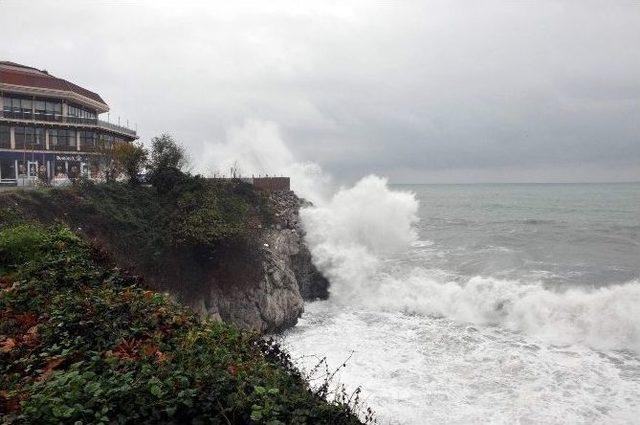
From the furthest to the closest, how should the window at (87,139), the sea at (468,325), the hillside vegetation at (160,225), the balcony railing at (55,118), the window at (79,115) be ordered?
the window at (87,139) → the window at (79,115) → the balcony railing at (55,118) → the hillside vegetation at (160,225) → the sea at (468,325)

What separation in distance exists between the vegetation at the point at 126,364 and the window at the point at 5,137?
33.1 metres

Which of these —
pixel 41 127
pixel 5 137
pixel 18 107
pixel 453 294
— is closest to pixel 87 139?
pixel 41 127

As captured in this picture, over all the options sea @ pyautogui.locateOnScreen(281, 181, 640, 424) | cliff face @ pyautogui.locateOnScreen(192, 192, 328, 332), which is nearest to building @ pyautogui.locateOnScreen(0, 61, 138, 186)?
cliff face @ pyautogui.locateOnScreen(192, 192, 328, 332)

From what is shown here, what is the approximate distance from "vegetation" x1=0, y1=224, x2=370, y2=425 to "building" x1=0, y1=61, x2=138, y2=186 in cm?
2940

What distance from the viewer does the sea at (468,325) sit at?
12.8 meters

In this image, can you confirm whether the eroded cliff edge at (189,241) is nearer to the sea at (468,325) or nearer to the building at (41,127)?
the sea at (468,325)

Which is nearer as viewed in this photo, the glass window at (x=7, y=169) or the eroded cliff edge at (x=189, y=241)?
the eroded cliff edge at (x=189, y=241)

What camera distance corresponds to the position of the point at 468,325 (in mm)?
20141

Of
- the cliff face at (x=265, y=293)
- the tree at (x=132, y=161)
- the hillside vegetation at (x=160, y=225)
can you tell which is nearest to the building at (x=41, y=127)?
the tree at (x=132, y=161)

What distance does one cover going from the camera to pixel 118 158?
83.9ft

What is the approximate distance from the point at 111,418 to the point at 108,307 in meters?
2.98

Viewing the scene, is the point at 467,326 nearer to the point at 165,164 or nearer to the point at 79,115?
the point at 165,164

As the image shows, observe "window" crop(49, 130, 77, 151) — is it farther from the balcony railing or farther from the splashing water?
the splashing water

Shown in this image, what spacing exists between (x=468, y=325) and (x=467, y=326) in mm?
200
